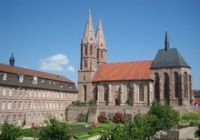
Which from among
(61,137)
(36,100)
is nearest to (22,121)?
(36,100)

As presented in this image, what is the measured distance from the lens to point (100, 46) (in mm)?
92750

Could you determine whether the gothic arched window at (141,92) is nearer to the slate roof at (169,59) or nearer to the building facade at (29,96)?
the slate roof at (169,59)

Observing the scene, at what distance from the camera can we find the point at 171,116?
5238 centimetres

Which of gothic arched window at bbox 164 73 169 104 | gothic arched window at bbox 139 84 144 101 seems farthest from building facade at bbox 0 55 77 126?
gothic arched window at bbox 164 73 169 104

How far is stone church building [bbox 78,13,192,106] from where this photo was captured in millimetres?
76125

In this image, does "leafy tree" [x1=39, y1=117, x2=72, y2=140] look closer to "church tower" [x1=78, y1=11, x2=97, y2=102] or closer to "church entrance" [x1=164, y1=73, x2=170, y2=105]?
"church entrance" [x1=164, y1=73, x2=170, y2=105]

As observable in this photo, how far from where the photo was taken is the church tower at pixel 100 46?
92.2 metres

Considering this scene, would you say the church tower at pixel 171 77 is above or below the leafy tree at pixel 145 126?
above

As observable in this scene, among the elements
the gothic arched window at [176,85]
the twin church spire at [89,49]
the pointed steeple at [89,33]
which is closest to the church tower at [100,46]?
the twin church spire at [89,49]

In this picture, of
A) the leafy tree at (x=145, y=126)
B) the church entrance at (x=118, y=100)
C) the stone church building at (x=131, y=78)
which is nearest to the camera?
the leafy tree at (x=145, y=126)

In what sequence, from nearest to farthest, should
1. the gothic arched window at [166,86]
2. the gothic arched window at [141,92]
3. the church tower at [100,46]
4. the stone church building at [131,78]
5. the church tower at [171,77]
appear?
the church tower at [171,77] → the stone church building at [131,78] → the gothic arched window at [166,86] → the gothic arched window at [141,92] → the church tower at [100,46]

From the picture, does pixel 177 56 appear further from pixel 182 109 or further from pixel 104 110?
pixel 104 110

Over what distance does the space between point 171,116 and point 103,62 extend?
1697 inches

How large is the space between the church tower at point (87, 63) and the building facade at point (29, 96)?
19.8ft
